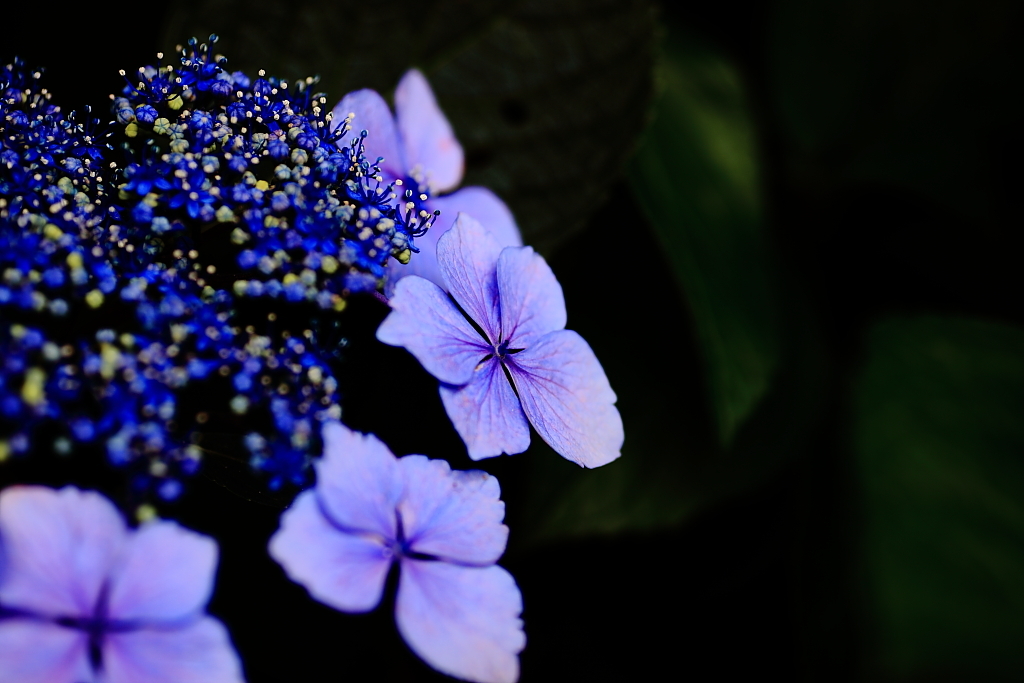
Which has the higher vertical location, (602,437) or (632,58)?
(632,58)

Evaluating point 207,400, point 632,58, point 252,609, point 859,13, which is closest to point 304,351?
point 207,400

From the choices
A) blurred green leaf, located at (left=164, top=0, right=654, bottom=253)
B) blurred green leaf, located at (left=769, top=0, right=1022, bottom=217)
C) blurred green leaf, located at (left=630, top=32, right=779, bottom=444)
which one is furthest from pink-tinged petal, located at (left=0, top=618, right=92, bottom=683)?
blurred green leaf, located at (left=769, top=0, right=1022, bottom=217)

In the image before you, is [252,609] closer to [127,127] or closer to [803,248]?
[127,127]

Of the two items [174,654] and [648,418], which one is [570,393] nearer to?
Answer: [174,654]

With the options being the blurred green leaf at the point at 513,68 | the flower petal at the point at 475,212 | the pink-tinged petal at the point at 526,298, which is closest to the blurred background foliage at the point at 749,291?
the blurred green leaf at the point at 513,68

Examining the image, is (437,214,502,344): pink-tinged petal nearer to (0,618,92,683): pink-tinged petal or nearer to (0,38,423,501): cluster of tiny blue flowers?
(0,38,423,501): cluster of tiny blue flowers

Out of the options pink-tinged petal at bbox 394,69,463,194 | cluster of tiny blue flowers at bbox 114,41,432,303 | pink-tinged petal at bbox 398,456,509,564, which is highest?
pink-tinged petal at bbox 394,69,463,194
